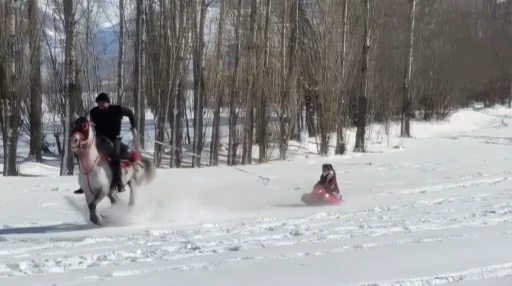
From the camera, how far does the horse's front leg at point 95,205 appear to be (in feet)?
31.5

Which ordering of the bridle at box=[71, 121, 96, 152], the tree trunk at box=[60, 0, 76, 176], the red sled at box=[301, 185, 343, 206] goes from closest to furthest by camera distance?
the bridle at box=[71, 121, 96, 152]
the red sled at box=[301, 185, 343, 206]
the tree trunk at box=[60, 0, 76, 176]

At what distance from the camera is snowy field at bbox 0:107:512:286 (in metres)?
6.84

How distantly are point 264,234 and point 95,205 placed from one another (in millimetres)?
2341

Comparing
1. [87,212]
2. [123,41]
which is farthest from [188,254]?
[123,41]

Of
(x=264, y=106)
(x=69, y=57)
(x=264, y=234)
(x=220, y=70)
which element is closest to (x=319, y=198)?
(x=264, y=234)

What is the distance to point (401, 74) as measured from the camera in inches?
1453

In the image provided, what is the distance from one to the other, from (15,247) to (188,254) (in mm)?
2089

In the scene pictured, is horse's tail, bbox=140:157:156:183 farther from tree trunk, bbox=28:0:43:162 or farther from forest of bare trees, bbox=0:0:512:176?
tree trunk, bbox=28:0:43:162

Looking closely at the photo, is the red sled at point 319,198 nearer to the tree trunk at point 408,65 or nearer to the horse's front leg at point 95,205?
the horse's front leg at point 95,205

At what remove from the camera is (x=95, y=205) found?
31.7 ft

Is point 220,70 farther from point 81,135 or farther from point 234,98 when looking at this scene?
point 81,135

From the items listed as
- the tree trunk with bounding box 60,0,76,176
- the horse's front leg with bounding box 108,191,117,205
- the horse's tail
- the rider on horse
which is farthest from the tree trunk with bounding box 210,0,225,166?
the rider on horse

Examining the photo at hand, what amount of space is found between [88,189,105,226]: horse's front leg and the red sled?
422 cm

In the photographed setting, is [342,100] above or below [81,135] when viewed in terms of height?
above
